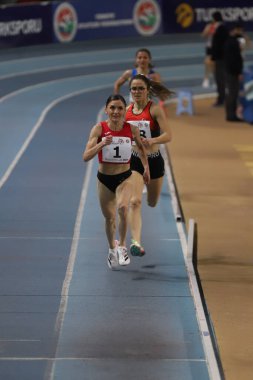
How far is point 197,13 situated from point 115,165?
27.0 metres

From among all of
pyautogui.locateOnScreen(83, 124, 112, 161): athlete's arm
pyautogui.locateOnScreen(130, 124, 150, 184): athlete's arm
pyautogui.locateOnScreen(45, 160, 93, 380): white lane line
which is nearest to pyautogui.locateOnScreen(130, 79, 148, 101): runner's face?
pyautogui.locateOnScreen(130, 124, 150, 184): athlete's arm

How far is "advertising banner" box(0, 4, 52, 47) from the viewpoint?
1277 inches

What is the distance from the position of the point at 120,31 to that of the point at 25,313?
27.2 meters

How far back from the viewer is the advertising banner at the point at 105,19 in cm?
3475

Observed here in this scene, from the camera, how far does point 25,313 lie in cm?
1046

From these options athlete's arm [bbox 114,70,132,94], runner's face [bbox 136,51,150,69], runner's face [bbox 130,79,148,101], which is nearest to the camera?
runner's face [bbox 130,79,148,101]

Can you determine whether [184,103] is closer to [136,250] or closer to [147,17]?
[147,17]

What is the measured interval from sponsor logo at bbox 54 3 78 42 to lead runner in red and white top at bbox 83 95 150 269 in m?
22.9

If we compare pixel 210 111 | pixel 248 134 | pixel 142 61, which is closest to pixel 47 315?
pixel 142 61

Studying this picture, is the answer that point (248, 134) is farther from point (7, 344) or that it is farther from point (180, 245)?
point (7, 344)

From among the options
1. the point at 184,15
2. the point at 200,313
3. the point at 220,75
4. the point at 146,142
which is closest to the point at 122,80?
the point at 146,142

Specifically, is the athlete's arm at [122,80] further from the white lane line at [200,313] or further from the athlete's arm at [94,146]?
the athlete's arm at [94,146]

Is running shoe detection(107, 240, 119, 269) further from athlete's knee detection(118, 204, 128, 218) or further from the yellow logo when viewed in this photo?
the yellow logo

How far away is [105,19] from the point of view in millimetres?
36406
